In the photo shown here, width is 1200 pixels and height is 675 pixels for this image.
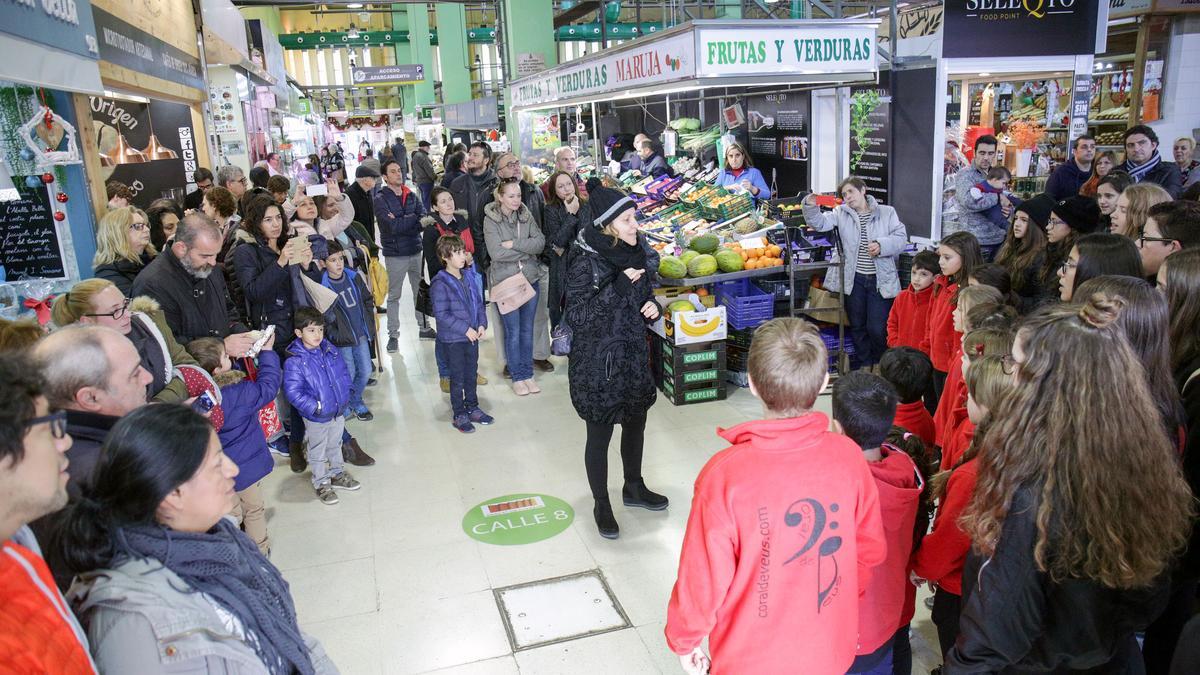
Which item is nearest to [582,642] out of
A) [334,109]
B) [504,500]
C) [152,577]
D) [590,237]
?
[504,500]

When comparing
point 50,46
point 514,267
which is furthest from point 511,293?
point 50,46

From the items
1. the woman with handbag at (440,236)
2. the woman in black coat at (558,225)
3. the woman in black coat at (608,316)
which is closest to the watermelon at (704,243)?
the woman in black coat at (558,225)

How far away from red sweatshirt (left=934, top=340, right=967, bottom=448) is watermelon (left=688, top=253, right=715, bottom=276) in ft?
8.74

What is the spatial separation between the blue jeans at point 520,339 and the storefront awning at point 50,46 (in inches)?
121

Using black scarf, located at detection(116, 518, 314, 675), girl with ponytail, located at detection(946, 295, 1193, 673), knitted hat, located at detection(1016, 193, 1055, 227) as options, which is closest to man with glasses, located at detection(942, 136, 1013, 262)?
knitted hat, located at detection(1016, 193, 1055, 227)

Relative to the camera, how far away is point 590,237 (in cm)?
379

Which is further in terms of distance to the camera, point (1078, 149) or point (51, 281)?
point (1078, 149)

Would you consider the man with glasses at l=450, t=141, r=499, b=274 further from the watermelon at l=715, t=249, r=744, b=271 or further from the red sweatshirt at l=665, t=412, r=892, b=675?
the red sweatshirt at l=665, t=412, r=892, b=675

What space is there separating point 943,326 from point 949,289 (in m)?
0.22

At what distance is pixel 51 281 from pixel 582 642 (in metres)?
3.76

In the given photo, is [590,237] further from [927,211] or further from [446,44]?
[446,44]

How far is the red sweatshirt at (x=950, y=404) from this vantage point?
3156 mm

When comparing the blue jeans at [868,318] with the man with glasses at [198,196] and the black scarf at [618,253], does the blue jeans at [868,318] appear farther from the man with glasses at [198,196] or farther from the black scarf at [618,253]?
the man with glasses at [198,196]

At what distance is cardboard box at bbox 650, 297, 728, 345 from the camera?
224 inches
